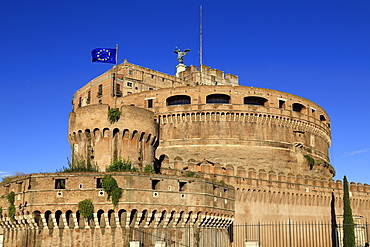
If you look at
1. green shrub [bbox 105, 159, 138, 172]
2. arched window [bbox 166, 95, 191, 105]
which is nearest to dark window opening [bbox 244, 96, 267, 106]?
arched window [bbox 166, 95, 191, 105]

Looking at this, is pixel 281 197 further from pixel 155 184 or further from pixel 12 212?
pixel 12 212

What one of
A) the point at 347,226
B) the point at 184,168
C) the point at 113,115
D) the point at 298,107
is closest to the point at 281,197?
the point at 347,226

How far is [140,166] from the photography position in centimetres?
3566

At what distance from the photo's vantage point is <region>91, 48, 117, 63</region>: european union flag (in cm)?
4078

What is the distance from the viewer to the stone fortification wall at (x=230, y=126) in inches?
A: 1937

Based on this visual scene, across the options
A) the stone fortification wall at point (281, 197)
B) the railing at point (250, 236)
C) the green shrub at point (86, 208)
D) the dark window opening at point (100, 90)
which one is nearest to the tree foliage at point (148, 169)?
the stone fortification wall at point (281, 197)

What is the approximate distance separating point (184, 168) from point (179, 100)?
48.2 feet

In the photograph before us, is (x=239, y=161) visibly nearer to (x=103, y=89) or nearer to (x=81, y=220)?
(x=103, y=89)

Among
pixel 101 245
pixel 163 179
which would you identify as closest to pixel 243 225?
pixel 163 179

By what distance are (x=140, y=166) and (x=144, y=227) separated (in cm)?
799

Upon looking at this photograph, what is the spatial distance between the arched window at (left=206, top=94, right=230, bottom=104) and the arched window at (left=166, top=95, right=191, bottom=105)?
7.28 ft

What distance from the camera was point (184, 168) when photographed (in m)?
38.8

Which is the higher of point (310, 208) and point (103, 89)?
point (103, 89)

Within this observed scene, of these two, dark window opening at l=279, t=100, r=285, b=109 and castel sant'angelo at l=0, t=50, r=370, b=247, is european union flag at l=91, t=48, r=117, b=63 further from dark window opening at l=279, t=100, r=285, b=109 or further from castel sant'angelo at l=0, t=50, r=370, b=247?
dark window opening at l=279, t=100, r=285, b=109
